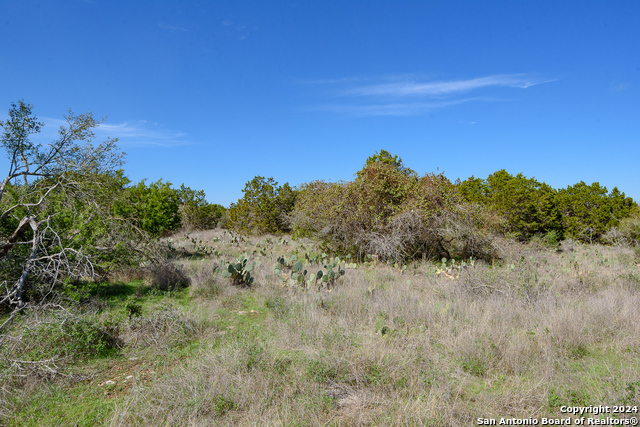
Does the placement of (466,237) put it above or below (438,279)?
above

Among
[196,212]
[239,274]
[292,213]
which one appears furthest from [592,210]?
[196,212]

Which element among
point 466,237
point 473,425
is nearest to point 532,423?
point 473,425

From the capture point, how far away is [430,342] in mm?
4410

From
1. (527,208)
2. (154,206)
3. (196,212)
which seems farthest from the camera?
(196,212)

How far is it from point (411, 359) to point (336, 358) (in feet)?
2.65

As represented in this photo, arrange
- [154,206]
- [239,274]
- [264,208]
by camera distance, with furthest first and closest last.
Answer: [264,208] < [154,206] < [239,274]

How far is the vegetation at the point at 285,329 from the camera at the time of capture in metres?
3.12

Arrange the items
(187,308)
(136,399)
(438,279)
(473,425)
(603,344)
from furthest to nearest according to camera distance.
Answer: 1. (438,279)
2. (187,308)
3. (603,344)
4. (136,399)
5. (473,425)

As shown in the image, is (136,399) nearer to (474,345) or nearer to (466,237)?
(474,345)

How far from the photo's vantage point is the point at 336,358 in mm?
3762

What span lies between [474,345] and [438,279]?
12.4ft

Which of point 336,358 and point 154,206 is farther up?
point 154,206

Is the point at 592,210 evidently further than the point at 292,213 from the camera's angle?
Yes

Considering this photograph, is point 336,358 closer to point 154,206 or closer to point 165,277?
point 165,277
